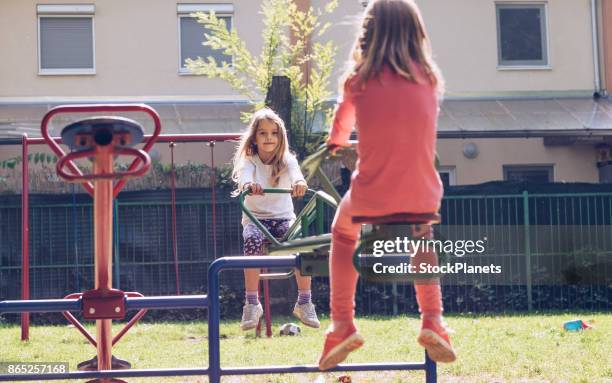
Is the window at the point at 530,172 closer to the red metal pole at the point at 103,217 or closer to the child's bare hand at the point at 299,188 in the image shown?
the child's bare hand at the point at 299,188

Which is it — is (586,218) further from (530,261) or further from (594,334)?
(594,334)

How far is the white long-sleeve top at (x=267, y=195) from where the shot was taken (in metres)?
6.40

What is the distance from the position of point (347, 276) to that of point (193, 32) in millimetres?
14229

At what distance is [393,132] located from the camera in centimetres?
350

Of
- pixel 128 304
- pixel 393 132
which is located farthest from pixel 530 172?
pixel 393 132

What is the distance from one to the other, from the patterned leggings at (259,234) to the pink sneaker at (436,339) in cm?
277

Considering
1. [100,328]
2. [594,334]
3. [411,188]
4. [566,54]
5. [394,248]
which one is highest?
[566,54]

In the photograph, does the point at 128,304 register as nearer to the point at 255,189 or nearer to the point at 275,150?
the point at 255,189

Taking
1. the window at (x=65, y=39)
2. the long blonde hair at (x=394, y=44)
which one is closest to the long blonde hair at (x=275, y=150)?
the long blonde hair at (x=394, y=44)

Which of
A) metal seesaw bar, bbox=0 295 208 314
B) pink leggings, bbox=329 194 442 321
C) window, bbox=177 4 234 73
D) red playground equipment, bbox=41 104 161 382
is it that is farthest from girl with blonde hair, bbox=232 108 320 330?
window, bbox=177 4 234 73

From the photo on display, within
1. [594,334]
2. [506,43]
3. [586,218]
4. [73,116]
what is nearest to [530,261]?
[586,218]

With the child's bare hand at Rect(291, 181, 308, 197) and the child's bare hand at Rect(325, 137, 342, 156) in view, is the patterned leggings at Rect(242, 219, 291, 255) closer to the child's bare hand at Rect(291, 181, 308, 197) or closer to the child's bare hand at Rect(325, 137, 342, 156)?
the child's bare hand at Rect(291, 181, 308, 197)

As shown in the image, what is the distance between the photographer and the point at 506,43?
18.0 m

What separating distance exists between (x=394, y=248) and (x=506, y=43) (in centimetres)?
1508
